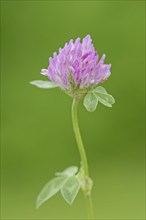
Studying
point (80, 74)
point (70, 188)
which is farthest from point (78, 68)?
point (70, 188)

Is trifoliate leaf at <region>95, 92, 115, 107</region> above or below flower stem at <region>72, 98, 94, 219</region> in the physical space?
above

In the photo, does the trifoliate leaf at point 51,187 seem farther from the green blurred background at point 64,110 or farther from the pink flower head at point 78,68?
the green blurred background at point 64,110

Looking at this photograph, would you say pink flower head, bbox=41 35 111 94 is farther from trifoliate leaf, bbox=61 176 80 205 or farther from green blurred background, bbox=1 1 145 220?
green blurred background, bbox=1 1 145 220

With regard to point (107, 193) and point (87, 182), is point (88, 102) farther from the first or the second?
point (107, 193)

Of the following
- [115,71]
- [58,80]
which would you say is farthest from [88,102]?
[115,71]

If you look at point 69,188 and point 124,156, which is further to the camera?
point 124,156

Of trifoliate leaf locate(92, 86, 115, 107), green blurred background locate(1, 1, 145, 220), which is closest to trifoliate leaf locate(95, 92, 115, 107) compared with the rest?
trifoliate leaf locate(92, 86, 115, 107)

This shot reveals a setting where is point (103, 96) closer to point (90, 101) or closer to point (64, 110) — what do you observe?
point (90, 101)
